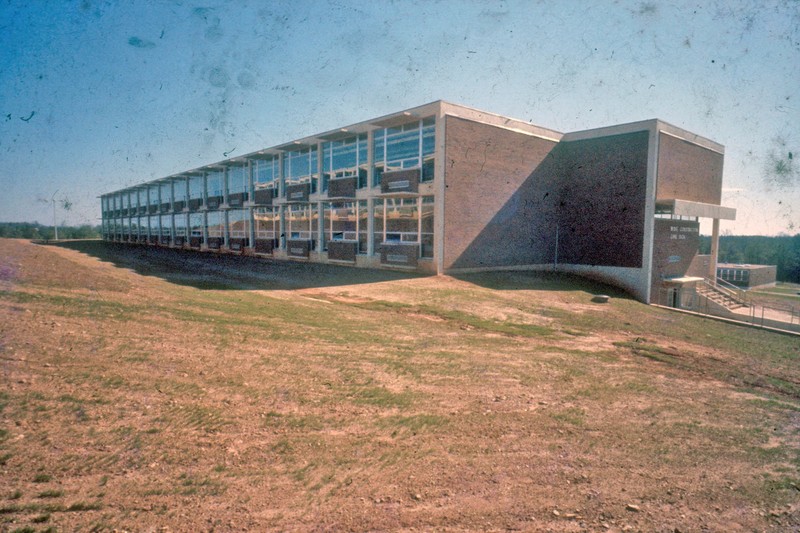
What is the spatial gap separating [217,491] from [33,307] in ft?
23.3

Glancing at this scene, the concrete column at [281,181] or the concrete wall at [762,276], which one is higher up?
the concrete column at [281,181]

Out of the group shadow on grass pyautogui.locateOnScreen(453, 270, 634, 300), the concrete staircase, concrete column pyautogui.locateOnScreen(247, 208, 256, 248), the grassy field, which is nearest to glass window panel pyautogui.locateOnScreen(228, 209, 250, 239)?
concrete column pyautogui.locateOnScreen(247, 208, 256, 248)

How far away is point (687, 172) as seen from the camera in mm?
28484

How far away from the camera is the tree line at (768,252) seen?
62.8m

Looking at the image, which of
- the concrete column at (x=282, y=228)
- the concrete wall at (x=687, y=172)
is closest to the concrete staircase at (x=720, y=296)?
the concrete wall at (x=687, y=172)

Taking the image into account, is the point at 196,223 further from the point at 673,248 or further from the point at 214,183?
the point at 673,248

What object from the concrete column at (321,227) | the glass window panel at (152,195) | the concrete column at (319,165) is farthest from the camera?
the glass window panel at (152,195)

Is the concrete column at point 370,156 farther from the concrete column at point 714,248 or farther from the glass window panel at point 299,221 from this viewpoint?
the concrete column at point 714,248

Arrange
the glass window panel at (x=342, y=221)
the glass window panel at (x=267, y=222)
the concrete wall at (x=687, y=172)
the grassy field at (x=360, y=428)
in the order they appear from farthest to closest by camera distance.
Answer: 1. the glass window panel at (x=267, y=222)
2. the glass window panel at (x=342, y=221)
3. the concrete wall at (x=687, y=172)
4. the grassy field at (x=360, y=428)

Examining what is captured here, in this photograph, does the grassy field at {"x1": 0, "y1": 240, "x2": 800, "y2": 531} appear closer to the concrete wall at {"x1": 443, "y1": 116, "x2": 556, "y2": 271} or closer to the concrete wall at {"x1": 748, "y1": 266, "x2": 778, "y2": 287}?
the concrete wall at {"x1": 443, "y1": 116, "x2": 556, "y2": 271}

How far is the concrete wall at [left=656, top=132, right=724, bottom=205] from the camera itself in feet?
85.9

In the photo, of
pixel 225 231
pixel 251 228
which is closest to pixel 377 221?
pixel 251 228

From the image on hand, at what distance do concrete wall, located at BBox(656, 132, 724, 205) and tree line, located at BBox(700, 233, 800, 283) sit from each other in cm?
522

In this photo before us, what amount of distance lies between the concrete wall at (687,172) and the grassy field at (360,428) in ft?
65.0
